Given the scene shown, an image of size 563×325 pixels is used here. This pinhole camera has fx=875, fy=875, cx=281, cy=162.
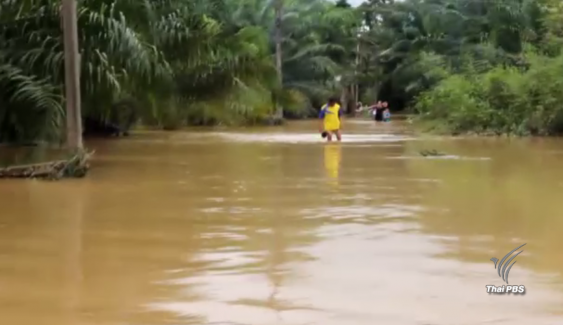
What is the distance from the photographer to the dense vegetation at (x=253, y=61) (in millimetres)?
13180

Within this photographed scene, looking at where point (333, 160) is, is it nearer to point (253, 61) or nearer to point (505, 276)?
point (253, 61)

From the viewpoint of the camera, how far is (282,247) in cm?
596

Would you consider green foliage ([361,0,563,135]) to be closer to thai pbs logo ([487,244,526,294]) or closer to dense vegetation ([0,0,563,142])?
dense vegetation ([0,0,563,142])

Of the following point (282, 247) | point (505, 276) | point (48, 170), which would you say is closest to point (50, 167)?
point (48, 170)

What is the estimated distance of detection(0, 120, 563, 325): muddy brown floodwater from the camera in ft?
14.1

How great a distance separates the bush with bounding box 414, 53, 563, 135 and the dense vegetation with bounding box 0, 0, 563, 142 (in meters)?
0.04

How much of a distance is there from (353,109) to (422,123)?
27707 millimetres

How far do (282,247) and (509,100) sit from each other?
17.7 meters

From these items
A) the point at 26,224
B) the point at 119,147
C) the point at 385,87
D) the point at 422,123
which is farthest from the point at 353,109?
the point at 26,224

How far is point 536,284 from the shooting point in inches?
188

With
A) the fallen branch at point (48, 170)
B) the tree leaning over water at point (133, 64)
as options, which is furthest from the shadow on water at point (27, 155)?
the fallen branch at point (48, 170)

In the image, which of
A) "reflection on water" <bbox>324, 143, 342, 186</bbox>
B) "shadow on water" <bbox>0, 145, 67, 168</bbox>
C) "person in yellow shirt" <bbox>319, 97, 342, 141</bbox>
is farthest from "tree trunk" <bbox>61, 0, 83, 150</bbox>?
"person in yellow shirt" <bbox>319, 97, 342, 141</bbox>

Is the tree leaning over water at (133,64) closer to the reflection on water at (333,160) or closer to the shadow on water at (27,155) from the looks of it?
the shadow on water at (27,155)

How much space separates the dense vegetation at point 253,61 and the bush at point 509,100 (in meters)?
0.04
